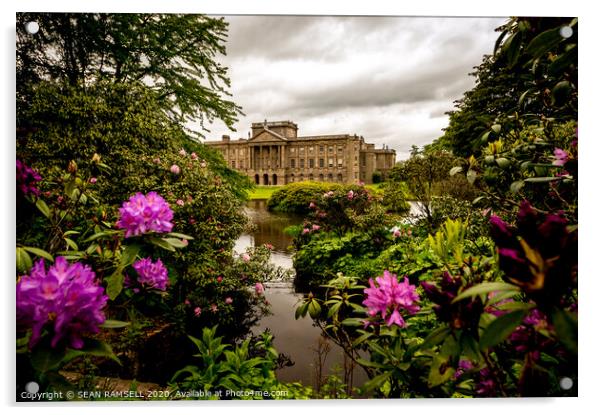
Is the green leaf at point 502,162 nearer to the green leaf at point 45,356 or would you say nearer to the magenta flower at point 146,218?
the magenta flower at point 146,218

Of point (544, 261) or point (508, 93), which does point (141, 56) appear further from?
point (544, 261)

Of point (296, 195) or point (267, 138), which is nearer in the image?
point (267, 138)

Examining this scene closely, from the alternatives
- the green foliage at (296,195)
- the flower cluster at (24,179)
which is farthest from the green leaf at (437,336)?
the green foliage at (296,195)

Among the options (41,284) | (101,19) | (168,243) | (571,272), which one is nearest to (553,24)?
(571,272)

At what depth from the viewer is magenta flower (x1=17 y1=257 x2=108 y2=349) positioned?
3.20ft

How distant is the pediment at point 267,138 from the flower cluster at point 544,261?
234 cm

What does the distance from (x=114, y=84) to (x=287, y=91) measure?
1265mm

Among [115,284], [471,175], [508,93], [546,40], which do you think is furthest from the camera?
[508,93]

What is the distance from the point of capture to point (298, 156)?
3.24 metres

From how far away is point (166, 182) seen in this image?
8.96 feet

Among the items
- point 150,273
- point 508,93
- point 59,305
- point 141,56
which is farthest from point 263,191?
point 59,305

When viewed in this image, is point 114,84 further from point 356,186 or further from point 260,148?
point 356,186

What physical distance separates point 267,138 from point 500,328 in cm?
257

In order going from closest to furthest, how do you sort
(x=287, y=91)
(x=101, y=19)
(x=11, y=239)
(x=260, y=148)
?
(x=11, y=239) < (x=101, y=19) < (x=287, y=91) < (x=260, y=148)
